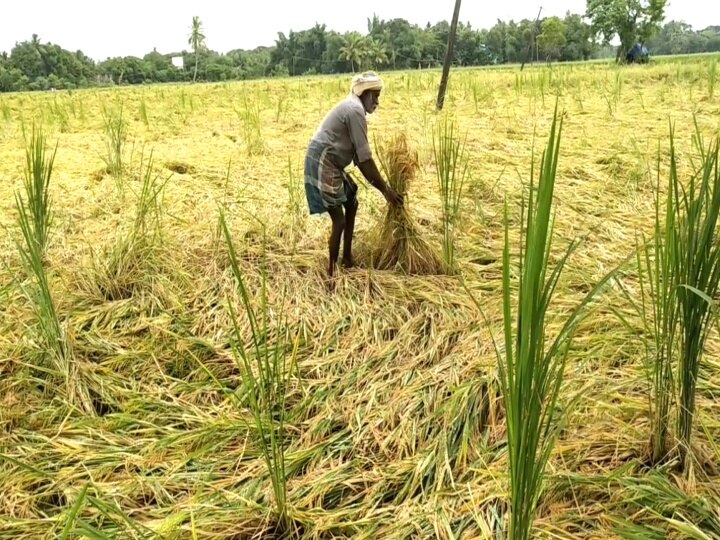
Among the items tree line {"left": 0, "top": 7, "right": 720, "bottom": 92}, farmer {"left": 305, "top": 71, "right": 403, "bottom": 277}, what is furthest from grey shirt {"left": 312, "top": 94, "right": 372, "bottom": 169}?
tree line {"left": 0, "top": 7, "right": 720, "bottom": 92}

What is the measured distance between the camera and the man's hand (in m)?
2.63

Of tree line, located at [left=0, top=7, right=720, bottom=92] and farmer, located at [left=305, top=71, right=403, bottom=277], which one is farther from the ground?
tree line, located at [left=0, top=7, right=720, bottom=92]

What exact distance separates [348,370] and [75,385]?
0.99 m

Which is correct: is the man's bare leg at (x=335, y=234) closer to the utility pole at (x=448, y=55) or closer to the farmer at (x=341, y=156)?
the farmer at (x=341, y=156)

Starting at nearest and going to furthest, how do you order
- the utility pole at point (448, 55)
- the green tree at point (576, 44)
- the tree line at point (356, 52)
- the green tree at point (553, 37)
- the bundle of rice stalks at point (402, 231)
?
the bundle of rice stalks at point (402, 231) → the utility pole at point (448, 55) → the tree line at point (356, 52) → the green tree at point (553, 37) → the green tree at point (576, 44)

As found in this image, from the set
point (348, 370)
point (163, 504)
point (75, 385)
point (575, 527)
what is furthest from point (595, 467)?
point (75, 385)

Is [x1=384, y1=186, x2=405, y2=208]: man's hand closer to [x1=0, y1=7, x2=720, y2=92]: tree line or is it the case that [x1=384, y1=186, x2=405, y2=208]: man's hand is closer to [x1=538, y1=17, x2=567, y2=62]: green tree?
[x1=0, y1=7, x2=720, y2=92]: tree line

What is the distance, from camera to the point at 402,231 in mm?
2732

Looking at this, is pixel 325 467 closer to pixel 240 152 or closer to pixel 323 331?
pixel 323 331

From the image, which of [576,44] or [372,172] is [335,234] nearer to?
[372,172]

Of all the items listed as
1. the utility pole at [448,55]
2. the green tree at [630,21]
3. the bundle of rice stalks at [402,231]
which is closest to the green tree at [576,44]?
the green tree at [630,21]

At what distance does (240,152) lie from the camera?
18.1ft

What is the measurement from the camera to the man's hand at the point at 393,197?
8.63ft

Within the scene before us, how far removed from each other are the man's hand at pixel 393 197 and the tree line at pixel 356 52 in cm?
1440
